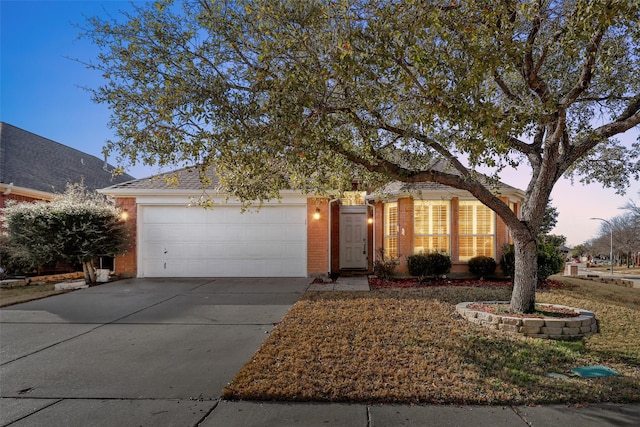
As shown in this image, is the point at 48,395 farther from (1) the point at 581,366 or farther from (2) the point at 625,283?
(2) the point at 625,283

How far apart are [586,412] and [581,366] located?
4.73 feet

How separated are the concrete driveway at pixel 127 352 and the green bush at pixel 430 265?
4.06m

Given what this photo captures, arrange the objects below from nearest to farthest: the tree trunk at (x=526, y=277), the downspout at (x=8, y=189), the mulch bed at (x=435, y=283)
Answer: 1. the tree trunk at (x=526, y=277)
2. the mulch bed at (x=435, y=283)
3. the downspout at (x=8, y=189)

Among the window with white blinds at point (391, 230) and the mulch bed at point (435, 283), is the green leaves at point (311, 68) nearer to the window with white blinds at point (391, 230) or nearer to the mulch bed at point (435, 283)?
the mulch bed at point (435, 283)

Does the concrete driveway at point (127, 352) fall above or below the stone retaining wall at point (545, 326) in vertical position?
below

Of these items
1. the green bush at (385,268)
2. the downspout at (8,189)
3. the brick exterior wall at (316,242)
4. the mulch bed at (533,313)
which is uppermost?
the downspout at (8,189)

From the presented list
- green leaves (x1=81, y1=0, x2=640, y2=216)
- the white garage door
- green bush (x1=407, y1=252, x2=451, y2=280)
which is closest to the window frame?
green bush (x1=407, y1=252, x2=451, y2=280)

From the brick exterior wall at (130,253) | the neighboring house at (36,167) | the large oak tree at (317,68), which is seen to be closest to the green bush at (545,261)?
the large oak tree at (317,68)

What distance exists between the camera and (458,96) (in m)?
4.64

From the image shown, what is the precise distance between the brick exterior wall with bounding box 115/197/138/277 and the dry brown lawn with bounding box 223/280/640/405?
728 cm

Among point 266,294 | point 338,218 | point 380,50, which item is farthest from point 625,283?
point 380,50

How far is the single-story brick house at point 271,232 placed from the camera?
11750 millimetres

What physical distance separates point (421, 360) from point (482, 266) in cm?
759

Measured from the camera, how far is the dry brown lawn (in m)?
3.73
